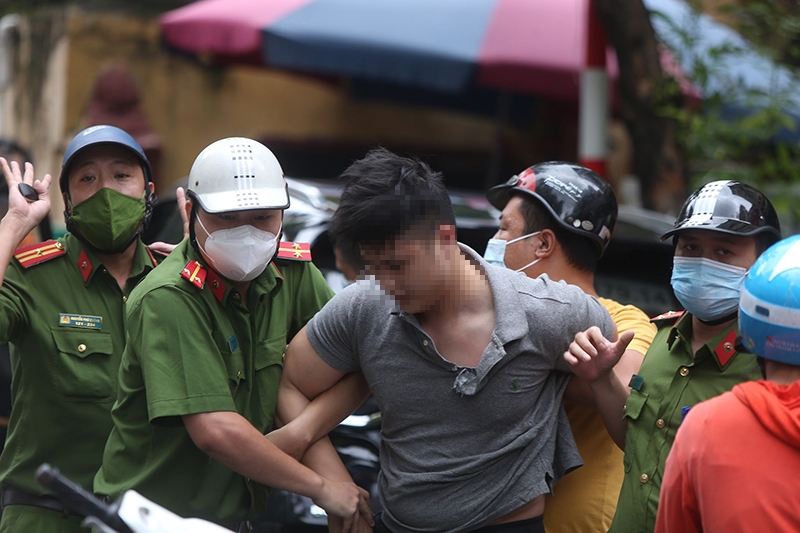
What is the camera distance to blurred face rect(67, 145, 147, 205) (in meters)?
3.22

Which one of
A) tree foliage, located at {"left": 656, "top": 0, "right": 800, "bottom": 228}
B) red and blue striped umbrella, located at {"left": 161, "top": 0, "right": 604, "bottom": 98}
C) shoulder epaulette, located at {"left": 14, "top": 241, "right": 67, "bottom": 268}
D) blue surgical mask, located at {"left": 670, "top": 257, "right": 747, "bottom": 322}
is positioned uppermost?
blue surgical mask, located at {"left": 670, "top": 257, "right": 747, "bottom": 322}

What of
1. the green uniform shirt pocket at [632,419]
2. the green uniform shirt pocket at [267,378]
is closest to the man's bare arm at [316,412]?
the green uniform shirt pocket at [267,378]

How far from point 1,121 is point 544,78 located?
306 inches

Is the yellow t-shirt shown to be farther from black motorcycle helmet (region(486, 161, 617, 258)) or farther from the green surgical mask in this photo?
the green surgical mask

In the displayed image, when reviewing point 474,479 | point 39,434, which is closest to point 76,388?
point 39,434

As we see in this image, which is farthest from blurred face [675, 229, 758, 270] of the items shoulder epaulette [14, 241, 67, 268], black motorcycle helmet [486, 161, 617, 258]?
shoulder epaulette [14, 241, 67, 268]

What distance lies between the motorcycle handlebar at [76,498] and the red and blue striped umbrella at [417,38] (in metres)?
6.58

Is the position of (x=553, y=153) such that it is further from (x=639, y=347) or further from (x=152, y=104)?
(x=639, y=347)

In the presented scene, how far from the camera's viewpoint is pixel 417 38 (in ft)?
28.1

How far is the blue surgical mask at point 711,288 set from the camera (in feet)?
8.19

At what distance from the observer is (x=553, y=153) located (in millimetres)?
11648

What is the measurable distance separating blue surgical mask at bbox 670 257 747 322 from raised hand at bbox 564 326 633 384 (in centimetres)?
28

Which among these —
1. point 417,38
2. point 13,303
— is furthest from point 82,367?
point 417,38

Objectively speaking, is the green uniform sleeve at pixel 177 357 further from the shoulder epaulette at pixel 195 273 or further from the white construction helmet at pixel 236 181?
the white construction helmet at pixel 236 181
